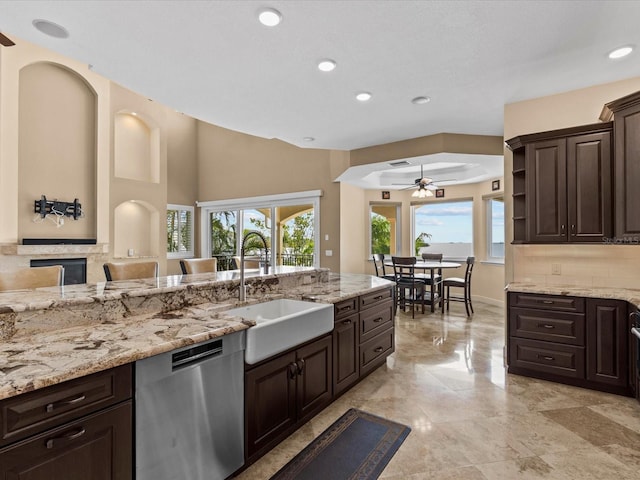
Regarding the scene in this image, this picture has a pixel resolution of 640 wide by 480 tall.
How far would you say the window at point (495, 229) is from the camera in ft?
22.4

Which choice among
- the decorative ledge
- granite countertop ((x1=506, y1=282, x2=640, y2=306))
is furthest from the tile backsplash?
the decorative ledge

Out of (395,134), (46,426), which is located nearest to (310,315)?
(46,426)

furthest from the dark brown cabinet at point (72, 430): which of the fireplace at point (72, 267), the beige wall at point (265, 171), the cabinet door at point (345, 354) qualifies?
the fireplace at point (72, 267)

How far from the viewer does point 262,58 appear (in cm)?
253

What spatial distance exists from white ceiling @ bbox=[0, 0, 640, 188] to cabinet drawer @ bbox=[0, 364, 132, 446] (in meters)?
1.98

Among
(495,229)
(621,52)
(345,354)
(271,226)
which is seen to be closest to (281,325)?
(345,354)

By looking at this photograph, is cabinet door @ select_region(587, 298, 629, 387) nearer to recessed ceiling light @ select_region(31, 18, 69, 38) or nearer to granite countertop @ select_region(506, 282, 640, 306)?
granite countertop @ select_region(506, 282, 640, 306)

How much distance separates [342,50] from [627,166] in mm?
2470

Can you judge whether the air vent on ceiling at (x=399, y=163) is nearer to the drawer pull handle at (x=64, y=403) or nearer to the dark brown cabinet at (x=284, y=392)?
the dark brown cabinet at (x=284, y=392)

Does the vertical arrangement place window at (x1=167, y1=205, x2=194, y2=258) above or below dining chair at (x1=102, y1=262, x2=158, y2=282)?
above

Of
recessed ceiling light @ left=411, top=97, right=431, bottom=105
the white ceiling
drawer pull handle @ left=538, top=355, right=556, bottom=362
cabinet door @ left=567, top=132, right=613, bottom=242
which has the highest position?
recessed ceiling light @ left=411, top=97, right=431, bottom=105

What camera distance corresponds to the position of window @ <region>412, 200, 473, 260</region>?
7.42 metres

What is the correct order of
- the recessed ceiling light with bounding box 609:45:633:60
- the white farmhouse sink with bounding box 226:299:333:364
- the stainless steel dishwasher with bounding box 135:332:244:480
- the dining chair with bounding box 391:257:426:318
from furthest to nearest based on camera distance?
the dining chair with bounding box 391:257:426:318
the recessed ceiling light with bounding box 609:45:633:60
the white farmhouse sink with bounding box 226:299:333:364
the stainless steel dishwasher with bounding box 135:332:244:480

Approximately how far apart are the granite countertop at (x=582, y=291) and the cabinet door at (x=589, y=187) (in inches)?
17.7
